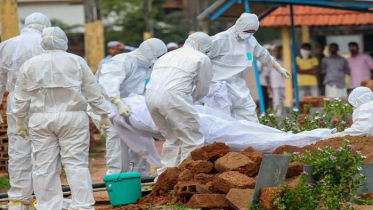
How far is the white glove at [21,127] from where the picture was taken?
404 inches

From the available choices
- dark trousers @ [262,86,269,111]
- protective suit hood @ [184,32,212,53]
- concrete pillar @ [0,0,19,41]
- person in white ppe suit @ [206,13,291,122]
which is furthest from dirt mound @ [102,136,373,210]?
dark trousers @ [262,86,269,111]

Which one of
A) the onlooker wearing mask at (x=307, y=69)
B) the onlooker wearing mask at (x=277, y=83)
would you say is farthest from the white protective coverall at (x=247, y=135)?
the onlooker wearing mask at (x=307, y=69)

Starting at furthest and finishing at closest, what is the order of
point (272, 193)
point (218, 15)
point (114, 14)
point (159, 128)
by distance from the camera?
point (114, 14), point (218, 15), point (159, 128), point (272, 193)

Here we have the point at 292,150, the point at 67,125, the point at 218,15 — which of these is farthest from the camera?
the point at 218,15

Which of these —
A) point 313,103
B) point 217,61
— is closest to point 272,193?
point 217,61

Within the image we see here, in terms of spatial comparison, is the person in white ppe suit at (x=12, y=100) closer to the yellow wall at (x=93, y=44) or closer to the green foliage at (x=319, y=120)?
the green foliage at (x=319, y=120)

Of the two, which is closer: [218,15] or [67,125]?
[67,125]

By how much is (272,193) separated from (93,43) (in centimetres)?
1748

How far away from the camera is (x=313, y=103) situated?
18.6 metres

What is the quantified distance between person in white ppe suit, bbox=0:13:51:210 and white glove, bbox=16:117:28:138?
23.4 inches

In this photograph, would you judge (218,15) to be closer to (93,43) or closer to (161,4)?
(93,43)

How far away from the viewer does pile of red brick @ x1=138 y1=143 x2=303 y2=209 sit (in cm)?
964

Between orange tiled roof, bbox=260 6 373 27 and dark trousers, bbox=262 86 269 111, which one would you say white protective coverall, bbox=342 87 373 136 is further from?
orange tiled roof, bbox=260 6 373 27

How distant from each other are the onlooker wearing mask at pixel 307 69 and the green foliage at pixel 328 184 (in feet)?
42.9
